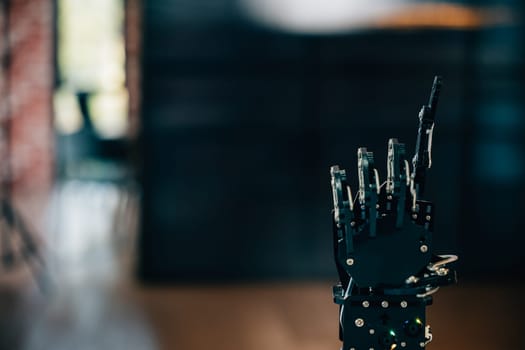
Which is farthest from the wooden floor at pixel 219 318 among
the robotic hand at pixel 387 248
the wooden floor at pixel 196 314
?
the robotic hand at pixel 387 248

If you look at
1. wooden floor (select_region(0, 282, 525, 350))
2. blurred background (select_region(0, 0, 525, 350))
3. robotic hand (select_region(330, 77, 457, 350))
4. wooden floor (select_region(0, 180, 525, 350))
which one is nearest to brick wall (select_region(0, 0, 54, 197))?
wooden floor (select_region(0, 180, 525, 350))

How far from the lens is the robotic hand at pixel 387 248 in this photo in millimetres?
1541

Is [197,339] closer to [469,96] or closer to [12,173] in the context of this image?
[469,96]

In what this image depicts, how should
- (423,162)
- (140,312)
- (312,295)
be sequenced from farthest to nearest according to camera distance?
(312,295)
(140,312)
(423,162)

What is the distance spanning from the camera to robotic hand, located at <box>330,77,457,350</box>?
154cm

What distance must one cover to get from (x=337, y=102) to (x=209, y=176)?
876 millimetres

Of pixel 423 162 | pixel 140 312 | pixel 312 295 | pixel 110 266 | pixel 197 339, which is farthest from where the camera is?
pixel 110 266

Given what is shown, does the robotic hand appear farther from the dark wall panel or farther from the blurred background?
the dark wall panel

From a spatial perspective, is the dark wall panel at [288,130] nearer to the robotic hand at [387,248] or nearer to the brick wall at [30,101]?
the robotic hand at [387,248]

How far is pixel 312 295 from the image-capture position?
4559mm

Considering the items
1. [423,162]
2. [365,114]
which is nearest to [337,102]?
[365,114]

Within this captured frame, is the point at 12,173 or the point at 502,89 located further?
the point at 12,173

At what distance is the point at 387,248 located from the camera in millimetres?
1547

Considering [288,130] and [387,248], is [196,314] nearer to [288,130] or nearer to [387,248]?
[288,130]
